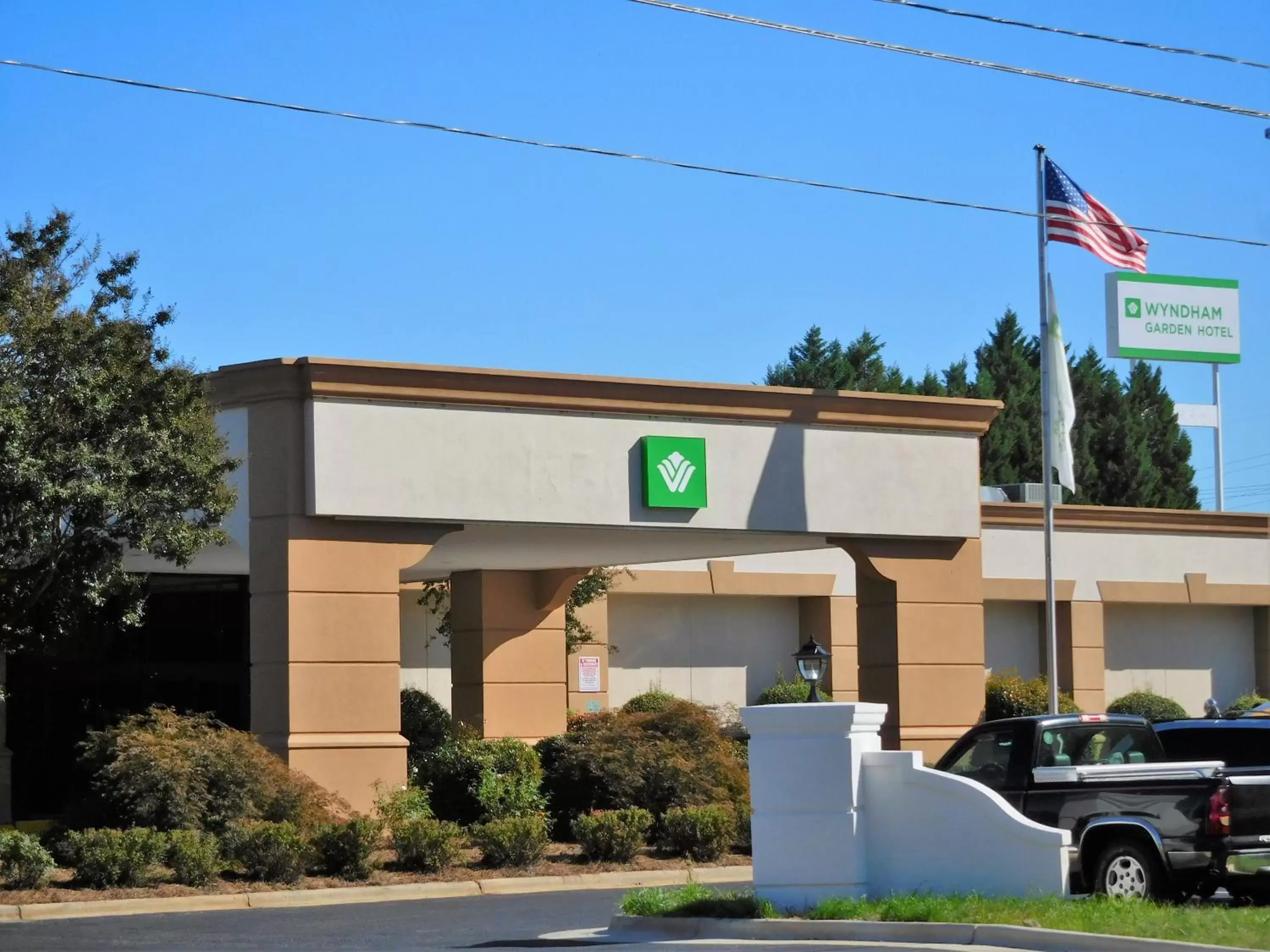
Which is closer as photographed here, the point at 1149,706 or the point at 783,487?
the point at 783,487

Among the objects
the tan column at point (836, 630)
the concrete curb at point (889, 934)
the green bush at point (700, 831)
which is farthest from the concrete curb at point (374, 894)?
the tan column at point (836, 630)

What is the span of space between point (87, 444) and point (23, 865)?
4.42 meters

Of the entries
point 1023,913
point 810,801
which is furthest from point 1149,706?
point 1023,913

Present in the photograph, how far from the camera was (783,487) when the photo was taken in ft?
84.8

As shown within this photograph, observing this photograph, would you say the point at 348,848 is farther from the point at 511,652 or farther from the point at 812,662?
the point at 511,652

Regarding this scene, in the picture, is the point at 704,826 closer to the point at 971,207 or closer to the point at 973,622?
the point at 973,622

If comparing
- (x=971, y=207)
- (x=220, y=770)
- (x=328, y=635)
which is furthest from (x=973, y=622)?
(x=220, y=770)

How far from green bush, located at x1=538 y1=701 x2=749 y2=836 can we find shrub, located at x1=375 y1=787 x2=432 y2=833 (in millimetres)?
1817

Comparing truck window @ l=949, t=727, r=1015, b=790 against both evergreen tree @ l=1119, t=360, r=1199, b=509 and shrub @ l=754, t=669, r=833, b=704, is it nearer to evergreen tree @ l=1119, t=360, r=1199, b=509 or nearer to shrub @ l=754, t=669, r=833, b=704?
shrub @ l=754, t=669, r=833, b=704

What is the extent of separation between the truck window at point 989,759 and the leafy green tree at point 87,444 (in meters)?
8.89

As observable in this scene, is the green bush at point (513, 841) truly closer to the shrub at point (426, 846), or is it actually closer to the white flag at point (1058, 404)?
the shrub at point (426, 846)

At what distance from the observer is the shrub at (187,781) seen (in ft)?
67.0

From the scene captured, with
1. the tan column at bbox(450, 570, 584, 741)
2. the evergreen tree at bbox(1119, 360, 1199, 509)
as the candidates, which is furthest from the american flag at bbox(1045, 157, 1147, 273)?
the evergreen tree at bbox(1119, 360, 1199, 509)

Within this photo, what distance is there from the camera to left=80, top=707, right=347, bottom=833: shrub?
20.4 metres
